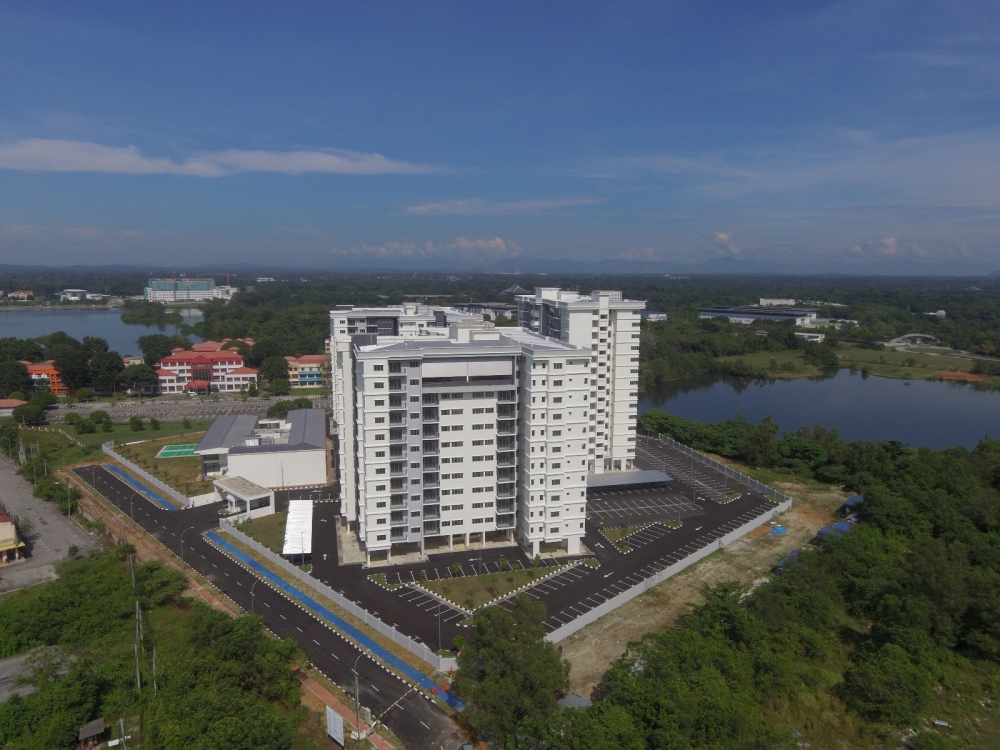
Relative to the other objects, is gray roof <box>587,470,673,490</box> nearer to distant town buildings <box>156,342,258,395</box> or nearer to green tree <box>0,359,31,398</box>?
distant town buildings <box>156,342,258,395</box>

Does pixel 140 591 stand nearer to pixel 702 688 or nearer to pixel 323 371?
pixel 702 688

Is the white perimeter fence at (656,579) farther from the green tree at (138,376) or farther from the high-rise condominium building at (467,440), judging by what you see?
the green tree at (138,376)

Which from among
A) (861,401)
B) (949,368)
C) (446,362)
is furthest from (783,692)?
(949,368)

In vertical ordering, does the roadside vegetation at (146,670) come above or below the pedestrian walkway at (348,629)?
above

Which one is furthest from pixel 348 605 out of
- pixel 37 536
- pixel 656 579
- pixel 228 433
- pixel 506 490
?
pixel 228 433

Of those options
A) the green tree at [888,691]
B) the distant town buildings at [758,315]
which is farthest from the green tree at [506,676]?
the distant town buildings at [758,315]

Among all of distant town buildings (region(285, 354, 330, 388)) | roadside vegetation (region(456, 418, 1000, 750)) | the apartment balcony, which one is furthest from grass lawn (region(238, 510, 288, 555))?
distant town buildings (region(285, 354, 330, 388))
